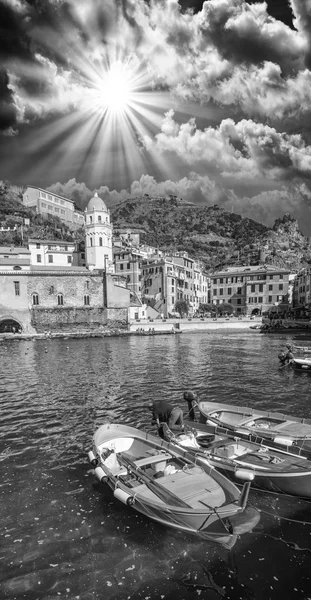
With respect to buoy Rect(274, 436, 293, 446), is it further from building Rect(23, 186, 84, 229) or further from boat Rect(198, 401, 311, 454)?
building Rect(23, 186, 84, 229)

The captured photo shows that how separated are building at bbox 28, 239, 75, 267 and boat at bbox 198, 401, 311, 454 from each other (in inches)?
2668

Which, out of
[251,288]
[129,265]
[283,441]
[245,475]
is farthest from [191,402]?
[251,288]

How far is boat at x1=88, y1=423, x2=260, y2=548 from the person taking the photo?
21.3ft

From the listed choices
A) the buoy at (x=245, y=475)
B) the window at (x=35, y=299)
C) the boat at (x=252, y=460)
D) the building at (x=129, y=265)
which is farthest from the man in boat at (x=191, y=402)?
the building at (x=129, y=265)

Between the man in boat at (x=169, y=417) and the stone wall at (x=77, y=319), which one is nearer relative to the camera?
the man in boat at (x=169, y=417)

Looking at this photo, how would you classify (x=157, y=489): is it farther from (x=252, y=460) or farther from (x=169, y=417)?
(x=169, y=417)

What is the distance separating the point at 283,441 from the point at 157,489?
478 cm

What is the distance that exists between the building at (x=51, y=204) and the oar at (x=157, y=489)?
117464mm

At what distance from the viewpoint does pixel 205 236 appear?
593 ft

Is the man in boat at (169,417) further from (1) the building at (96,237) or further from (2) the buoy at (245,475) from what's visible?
(1) the building at (96,237)

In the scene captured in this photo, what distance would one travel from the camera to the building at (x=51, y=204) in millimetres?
115188

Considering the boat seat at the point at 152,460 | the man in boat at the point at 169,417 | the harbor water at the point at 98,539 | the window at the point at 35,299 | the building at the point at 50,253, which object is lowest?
the harbor water at the point at 98,539

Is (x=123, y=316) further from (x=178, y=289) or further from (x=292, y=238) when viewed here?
(x=292, y=238)

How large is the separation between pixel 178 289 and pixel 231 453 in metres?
71.1
